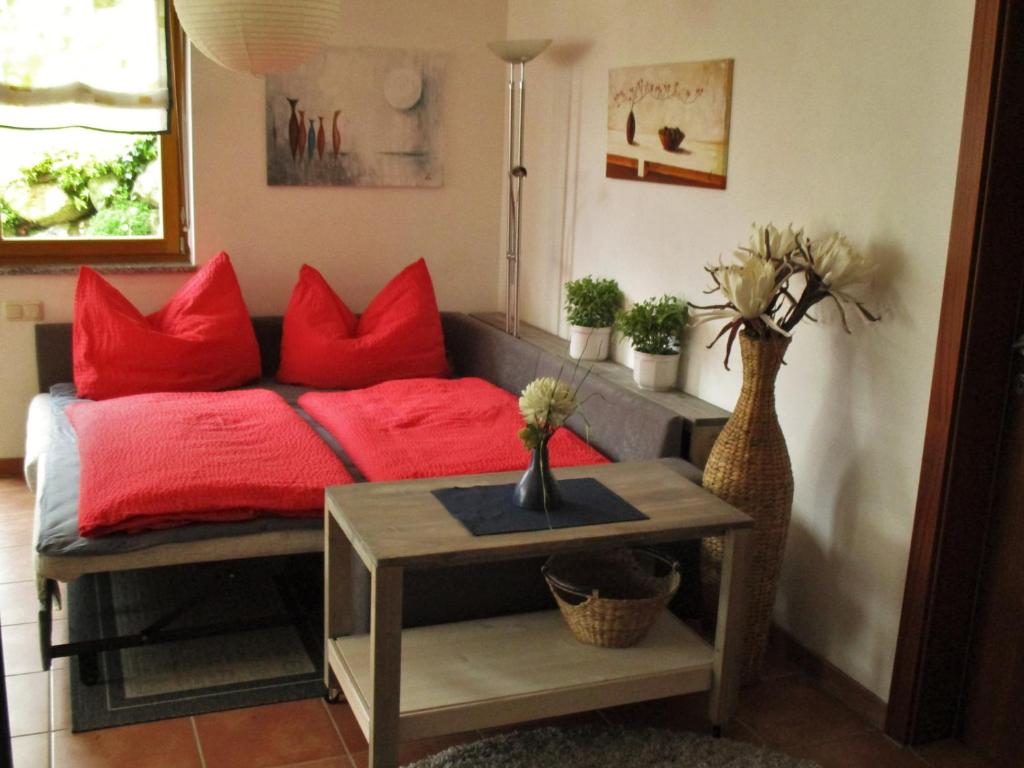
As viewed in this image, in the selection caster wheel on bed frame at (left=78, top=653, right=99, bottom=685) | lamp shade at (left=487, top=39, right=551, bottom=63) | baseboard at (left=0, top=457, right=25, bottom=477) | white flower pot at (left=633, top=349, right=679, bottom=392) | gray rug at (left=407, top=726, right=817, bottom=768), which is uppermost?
lamp shade at (left=487, top=39, right=551, bottom=63)

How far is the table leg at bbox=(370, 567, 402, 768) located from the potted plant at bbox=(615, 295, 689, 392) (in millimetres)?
1479

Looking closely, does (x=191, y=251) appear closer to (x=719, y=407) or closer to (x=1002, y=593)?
(x=719, y=407)

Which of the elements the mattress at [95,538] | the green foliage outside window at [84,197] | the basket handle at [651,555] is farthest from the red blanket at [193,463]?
the green foliage outside window at [84,197]

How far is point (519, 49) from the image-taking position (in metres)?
3.97

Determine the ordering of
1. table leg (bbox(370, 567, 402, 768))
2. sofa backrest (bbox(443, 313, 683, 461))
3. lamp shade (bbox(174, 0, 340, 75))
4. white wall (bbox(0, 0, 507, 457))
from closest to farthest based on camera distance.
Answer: table leg (bbox(370, 567, 402, 768)), lamp shade (bbox(174, 0, 340, 75)), sofa backrest (bbox(443, 313, 683, 461)), white wall (bbox(0, 0, 507, 457))

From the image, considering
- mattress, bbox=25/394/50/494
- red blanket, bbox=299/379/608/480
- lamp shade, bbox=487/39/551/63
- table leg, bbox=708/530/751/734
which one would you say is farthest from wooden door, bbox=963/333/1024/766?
mattress, bbox=25/394/50/494

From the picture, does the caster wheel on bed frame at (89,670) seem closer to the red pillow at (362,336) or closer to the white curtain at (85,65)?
the red pillow at (362,336)

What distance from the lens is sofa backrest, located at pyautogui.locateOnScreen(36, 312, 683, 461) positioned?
3211 mm

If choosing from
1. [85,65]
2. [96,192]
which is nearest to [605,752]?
[96,192]

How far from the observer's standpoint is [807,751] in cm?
263

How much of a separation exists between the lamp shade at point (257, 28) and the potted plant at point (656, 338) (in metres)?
1.27

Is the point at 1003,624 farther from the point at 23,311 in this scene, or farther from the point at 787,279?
the point at 23,311

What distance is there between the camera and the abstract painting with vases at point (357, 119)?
4379 mm

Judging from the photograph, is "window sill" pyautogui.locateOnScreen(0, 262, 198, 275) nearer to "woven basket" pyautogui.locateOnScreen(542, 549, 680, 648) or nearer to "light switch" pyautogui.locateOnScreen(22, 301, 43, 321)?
"light switch" pyautogui.locateOnScreen(22, 301, 43, 321)
